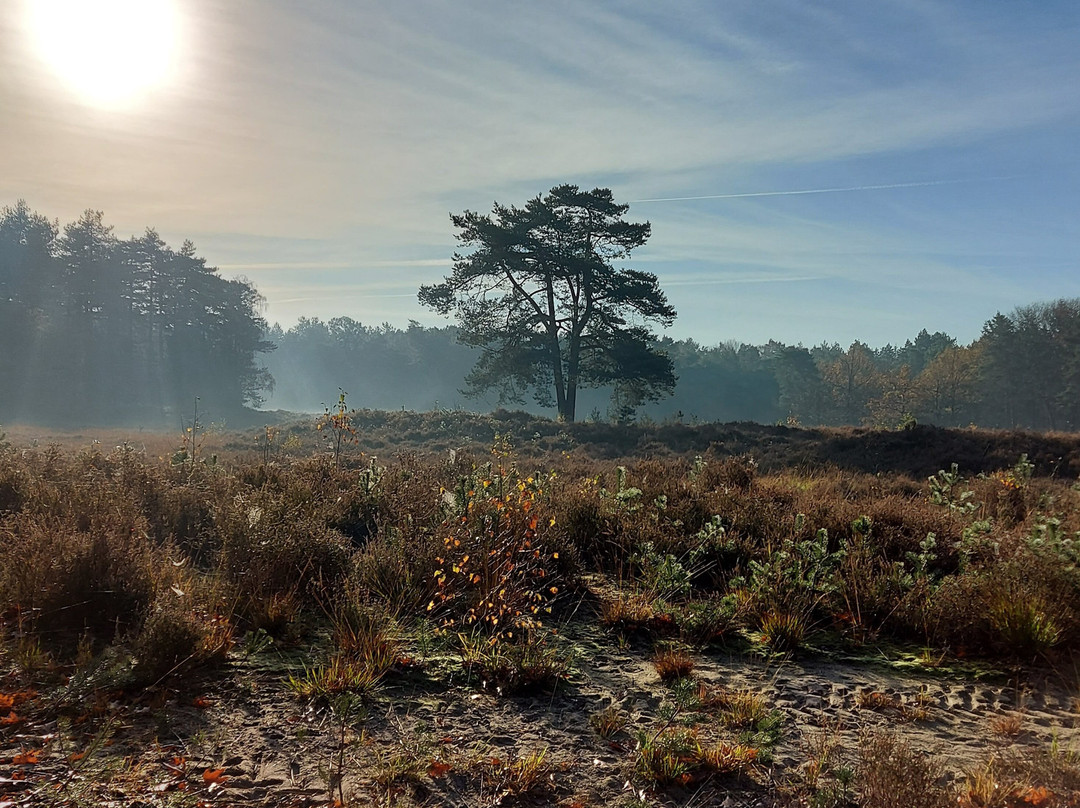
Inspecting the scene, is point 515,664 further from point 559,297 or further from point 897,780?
point 559,297

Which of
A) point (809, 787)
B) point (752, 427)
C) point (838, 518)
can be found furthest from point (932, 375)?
point (809, 787)

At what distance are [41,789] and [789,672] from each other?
3.99 meters

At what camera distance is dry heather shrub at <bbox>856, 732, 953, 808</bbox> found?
2.48 m

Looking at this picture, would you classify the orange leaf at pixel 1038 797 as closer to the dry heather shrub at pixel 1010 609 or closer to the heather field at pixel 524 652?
the heather field at pixel 524 652

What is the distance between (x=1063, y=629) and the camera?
13.8 ft

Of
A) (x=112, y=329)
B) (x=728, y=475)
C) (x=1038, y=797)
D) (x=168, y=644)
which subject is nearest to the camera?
(x=1038, y=797)

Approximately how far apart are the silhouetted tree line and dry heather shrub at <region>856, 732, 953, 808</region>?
56899mm

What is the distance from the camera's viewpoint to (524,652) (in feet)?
13.4

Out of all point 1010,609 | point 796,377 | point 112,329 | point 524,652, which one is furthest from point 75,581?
point 796,377

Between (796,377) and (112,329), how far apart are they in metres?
71.6

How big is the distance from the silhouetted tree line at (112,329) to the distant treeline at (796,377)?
1230 centimetres

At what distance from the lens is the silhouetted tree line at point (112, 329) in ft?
165

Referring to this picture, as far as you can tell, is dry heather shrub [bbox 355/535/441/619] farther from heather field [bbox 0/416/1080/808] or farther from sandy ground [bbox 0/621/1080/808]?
sandy ground [bbox 0/621/1080/808]

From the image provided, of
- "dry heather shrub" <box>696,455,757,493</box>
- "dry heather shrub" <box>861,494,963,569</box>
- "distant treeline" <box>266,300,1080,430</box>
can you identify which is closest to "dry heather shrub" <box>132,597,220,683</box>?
"dry heather shrub" <box>861,494,963,569</box>
